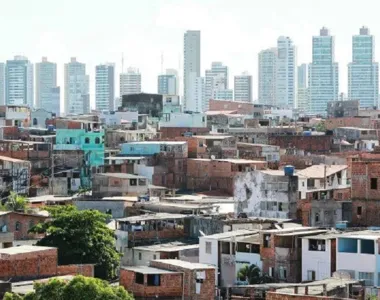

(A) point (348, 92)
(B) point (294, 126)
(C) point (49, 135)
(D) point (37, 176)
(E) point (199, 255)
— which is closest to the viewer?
(E) point (199, 255)

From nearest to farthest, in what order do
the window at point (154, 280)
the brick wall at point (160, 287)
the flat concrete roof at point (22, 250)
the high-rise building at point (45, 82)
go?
1. the brick wall at point (160, 287)
2. the window at point (154, 280)
3. the flat concrete roof at point (22, 250)
4. the high-rise building at point (45, 82)

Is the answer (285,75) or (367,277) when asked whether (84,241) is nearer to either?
(367,277)

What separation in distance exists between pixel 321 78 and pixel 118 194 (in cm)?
12017

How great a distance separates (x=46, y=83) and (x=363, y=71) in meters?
41.4

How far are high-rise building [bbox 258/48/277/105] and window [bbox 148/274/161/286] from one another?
149 meters

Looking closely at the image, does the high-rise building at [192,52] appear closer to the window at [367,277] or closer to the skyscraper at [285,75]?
the skyscraper at [285,75]

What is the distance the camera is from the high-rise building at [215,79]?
172 m

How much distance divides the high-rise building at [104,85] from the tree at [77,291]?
149m

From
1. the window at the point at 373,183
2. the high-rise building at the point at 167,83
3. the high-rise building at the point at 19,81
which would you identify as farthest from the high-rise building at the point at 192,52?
the window at the point at 373,183

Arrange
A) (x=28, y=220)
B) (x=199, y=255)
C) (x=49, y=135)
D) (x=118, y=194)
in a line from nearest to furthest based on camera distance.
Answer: (x=199, y=255) < (x=28, y=220) < (x=118, y=194) < (x=49, y=135)

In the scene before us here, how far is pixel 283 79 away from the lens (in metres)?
179

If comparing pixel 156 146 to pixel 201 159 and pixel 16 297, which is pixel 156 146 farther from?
pixel 16 297

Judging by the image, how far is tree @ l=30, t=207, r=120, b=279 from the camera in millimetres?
37094

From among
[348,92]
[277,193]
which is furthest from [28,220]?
[348,92]
